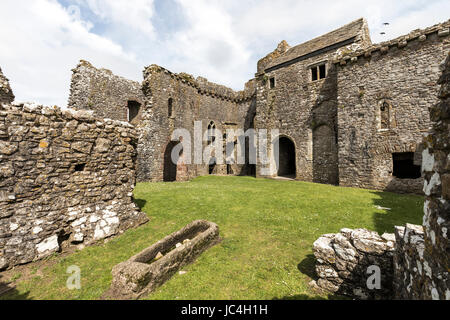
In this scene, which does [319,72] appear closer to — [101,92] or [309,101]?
[309,101]

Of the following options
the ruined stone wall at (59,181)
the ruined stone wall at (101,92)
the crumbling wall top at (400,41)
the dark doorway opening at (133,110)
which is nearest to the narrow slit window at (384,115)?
the crumbling wall top at (400,41)

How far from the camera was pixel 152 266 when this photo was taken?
397 cm

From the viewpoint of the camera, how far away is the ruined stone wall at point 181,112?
15.5 metres

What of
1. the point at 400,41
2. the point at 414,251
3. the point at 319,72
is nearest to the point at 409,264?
the point at 414,251

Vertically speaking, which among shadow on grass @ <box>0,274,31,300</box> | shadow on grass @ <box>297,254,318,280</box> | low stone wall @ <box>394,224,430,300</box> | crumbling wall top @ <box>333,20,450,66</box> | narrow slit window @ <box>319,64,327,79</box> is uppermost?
narrow slit window @ <box>319,64,327,79</box>

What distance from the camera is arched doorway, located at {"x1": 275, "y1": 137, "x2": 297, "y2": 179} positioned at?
63.4 feet

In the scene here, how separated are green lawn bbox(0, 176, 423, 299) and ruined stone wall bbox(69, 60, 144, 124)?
39.9 feet

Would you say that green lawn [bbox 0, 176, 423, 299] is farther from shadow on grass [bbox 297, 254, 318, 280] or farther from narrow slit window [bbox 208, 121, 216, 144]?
narrow slit window [bbox 208, 121, 216, 144]

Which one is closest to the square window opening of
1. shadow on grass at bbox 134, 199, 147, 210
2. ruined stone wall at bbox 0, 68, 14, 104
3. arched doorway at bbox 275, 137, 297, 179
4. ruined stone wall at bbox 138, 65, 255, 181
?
arched doorway at bbox 275, 137, 297, 179

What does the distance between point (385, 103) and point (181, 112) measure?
1476cm

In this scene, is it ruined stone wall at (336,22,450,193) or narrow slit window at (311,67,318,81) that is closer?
ruined stone wall at (336,22,450,193)

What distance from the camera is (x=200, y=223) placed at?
250 inches

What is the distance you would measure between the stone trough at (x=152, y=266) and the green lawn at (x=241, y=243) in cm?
17
